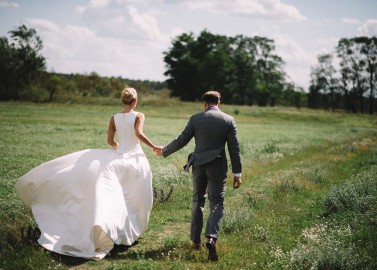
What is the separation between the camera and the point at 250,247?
7457 mm

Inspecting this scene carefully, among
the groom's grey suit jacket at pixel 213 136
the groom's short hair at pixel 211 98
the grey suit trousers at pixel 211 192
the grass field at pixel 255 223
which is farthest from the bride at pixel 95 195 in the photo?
the groom's short hair at pixel 211 98

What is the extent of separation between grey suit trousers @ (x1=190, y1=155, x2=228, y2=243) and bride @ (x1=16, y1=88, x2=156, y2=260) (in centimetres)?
108

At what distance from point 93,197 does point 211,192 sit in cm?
217

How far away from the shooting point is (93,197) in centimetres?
669

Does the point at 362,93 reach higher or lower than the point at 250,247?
higher

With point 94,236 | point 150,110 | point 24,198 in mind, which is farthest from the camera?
point 150,110

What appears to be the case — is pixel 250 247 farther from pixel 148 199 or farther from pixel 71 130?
pixel 71 130

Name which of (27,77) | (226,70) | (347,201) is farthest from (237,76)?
(347,201)

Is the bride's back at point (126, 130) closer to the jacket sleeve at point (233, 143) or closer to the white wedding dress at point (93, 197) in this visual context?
the white wedding dress at point (93, 197)

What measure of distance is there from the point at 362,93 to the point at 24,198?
101071 millimetres

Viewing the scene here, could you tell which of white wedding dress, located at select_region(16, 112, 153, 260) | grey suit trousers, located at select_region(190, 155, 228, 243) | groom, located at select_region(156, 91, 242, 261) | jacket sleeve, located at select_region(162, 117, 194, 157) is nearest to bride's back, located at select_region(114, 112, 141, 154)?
white wedding dress, located at select_region(16, 112, 153, 260)

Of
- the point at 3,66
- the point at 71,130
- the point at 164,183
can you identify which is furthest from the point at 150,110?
the point at 164,183

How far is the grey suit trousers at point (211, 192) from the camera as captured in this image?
6.90 meters

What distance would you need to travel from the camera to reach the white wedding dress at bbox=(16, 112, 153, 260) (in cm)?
650
